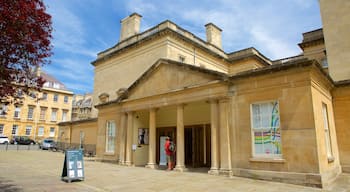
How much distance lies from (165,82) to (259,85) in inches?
203

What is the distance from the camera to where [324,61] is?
21125 millimetres

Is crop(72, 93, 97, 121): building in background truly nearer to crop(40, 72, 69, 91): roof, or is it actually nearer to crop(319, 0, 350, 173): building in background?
crop(40, 72, 69, 91): roof

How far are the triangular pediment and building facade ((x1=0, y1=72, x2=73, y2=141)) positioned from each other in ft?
122

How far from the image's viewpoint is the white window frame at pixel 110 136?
52.7 ft

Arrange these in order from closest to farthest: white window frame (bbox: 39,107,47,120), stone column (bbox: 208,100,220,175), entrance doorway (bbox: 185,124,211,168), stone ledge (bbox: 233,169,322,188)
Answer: stone ledge (bbox: 233,169,322,188) → stone column (bbox: 208,100,220,175) → entrance doorway (bbox: 185,124,211,168) → white window frame (bbox: 39,107,47,120)

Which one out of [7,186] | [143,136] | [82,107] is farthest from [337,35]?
[82,107]

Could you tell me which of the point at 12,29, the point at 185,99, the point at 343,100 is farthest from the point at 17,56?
the point at 343,100

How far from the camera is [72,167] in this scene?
852cm

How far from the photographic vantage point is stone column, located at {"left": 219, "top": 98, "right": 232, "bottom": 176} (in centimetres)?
994

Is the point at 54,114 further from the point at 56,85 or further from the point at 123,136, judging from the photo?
the point at 123,136

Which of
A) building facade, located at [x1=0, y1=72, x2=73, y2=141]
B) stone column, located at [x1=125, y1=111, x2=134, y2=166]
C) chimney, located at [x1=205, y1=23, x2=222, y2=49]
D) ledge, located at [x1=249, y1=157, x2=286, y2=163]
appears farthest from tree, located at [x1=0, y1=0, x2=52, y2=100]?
building facade, located at [x1=0, y1=72, x2=73, y2=141]

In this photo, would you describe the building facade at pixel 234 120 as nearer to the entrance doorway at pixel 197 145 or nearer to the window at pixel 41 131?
the entrance doorway at pixel 197 145

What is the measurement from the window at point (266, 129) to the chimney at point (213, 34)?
679 inches

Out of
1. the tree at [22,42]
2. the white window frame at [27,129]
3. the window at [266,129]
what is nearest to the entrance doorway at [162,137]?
the window at [266,129]
